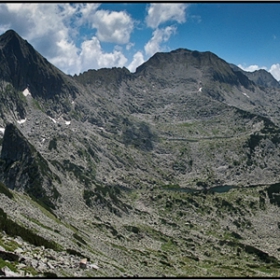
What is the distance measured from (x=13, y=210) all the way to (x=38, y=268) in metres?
59.3

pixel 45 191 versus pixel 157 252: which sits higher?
pixel 45 191

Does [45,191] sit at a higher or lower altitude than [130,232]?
higher

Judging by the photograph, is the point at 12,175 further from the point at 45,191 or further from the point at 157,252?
the point at 157,252

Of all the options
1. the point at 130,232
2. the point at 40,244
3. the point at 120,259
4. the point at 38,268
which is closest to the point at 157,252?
the point at 130,232

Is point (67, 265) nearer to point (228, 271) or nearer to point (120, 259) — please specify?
point (120, 259)

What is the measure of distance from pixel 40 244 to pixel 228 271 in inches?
3788

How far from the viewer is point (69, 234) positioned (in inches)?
4737

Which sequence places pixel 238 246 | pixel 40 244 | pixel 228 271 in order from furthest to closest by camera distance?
pixel 238 246
pixel 228 271
pixel 40 244

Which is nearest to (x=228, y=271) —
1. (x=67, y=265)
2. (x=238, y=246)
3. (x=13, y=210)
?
(x=238, y=246)

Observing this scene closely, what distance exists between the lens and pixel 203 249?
190375 mm

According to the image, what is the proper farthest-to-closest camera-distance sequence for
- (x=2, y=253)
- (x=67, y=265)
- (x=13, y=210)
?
(x=13, y=210) → (x=67, y=265) → (x=2, y=253)

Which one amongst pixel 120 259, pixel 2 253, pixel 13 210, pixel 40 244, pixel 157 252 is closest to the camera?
pixel 2 253

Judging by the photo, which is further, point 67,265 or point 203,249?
point 203,249

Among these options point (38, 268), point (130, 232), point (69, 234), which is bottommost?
point (130, 232)
